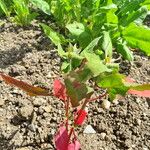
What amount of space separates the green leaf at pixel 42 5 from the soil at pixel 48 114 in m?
0.27

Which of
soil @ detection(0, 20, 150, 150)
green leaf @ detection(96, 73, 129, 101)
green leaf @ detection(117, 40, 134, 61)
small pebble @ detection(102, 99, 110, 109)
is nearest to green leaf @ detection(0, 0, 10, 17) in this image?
soil @ detection(0, 20, 150, 150)

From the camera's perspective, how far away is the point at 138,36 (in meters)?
1.82

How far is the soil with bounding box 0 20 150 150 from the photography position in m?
1.62

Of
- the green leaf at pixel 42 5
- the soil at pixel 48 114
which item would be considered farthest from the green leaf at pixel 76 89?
the green leaf at pixel 42 5

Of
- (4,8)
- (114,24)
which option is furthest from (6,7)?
(114,24)

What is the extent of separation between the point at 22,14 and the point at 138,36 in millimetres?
674

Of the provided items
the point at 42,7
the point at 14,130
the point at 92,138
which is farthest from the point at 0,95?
the point at 42,7

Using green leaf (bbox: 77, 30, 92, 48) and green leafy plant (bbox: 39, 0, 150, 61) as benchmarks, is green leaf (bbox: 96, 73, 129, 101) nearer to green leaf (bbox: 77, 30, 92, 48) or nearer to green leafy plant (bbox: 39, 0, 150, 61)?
green leafy plant (bbox: 39, 0, 150, 61)

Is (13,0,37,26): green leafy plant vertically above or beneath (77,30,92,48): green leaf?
beneath

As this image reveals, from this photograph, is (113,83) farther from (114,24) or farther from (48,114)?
(114,24)

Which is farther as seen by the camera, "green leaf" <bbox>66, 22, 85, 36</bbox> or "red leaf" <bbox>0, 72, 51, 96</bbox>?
"green leaf" <bbox>66, 22, 85, 36</bbox>

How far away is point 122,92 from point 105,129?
0.43 meters

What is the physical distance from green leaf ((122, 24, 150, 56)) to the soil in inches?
7.4

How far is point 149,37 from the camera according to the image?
5.81 feet
